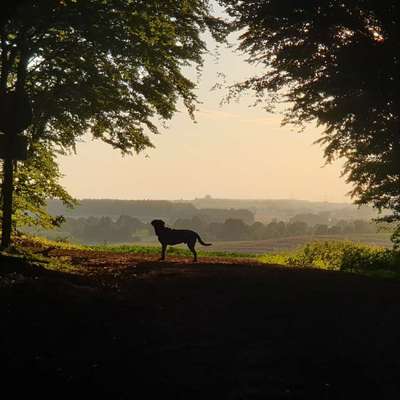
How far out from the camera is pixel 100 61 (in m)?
18.1

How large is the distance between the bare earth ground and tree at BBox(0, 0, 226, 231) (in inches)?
369

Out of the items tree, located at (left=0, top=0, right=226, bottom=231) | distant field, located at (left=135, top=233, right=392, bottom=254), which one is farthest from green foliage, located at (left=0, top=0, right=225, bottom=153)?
distant field, located at (left=135, top=233, right=392, bottom=254)

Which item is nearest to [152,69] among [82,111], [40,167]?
[82,111]

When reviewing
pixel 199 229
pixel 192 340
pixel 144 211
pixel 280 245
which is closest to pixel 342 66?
pixel 192 340

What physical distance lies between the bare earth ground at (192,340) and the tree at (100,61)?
369 inches

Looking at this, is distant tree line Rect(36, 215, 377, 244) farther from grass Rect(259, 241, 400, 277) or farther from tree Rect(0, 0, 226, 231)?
tree Rect(0, 0, 226, 231)

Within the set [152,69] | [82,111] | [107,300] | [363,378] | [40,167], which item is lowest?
[363,378]

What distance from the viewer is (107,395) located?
14.2 feet

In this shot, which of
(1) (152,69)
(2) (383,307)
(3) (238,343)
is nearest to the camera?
(3) (238,343)

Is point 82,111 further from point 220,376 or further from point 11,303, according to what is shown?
point 220,376

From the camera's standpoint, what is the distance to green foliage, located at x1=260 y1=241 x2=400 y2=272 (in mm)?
17938

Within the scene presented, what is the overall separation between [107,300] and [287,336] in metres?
2.59

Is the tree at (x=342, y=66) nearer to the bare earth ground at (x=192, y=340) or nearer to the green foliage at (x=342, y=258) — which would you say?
the green foliage at (x=342, y=258)

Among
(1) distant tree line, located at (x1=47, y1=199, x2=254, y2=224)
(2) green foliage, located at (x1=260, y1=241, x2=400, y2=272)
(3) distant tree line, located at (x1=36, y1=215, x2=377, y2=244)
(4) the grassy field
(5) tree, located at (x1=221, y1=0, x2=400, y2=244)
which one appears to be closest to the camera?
(5) tree, located at (x1=221, y1=0, x2=400, y2=244)
